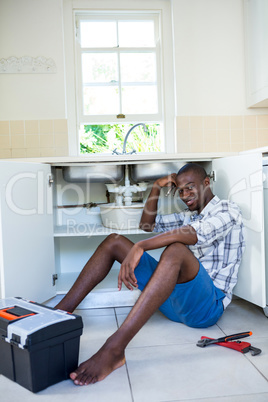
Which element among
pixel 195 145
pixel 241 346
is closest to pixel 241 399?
pixel 241 346

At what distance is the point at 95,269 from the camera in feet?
6.16

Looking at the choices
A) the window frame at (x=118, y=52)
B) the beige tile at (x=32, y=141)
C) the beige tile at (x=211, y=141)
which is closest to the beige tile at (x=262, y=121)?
the beige tile at (x=211, y=141)

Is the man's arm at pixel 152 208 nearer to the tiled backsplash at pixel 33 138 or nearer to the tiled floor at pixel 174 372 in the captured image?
the tiled floor at pixel 174 372

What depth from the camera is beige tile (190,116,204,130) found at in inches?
120

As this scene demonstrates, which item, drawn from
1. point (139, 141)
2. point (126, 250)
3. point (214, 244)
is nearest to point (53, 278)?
point (126, 250)

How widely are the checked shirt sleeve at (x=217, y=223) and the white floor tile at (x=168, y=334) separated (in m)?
0.41

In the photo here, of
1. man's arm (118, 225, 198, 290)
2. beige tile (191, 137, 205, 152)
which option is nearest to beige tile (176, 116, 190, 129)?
beige tile (191, 137, 205, 152)

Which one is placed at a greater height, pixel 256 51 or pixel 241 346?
pixel 256 51

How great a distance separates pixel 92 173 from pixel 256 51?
1485mm

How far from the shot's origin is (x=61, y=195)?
115 inches

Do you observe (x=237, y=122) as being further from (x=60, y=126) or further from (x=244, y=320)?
(x=244, y=320)

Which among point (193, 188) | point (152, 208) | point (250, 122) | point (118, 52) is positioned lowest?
point (152, 208)

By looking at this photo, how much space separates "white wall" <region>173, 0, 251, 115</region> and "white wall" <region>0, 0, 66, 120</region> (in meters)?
0.86

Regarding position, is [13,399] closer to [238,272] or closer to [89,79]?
[238,272]
